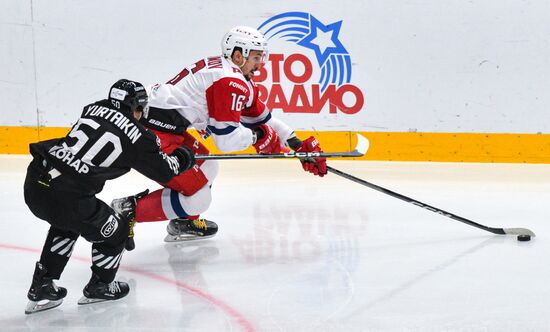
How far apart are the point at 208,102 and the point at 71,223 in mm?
1089

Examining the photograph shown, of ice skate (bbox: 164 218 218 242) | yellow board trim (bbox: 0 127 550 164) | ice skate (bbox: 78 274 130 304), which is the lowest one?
ice skate (bbox: 78 274 130 304)

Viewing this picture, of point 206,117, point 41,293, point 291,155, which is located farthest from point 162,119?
point 41,293

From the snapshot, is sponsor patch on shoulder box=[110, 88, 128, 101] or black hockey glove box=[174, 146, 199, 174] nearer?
sponsor patch on shoulder box=[110, 88, 128, 101]

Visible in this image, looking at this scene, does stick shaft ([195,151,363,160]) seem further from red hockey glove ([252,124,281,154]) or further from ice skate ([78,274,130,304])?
ice skate ([78,274,130,304])

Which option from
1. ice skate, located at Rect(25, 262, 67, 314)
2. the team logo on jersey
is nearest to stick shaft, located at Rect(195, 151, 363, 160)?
ice skate, located at Rect(25, 262, 67, 314)

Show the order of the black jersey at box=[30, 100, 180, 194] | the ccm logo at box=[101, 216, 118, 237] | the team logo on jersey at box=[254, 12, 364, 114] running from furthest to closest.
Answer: the team logo on jersey at box=[254, 12, 364, 114]
the ccm logo at box=[101, 216, 118, 237]
the black jersey at box=[30, 100, 180, 194]

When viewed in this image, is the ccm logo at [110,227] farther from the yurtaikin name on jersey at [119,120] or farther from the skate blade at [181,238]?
the skate blade at [181,238]

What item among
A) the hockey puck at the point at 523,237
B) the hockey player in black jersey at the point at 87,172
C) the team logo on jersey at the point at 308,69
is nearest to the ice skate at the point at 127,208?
the hockey player in black jersey at the point at 87,172

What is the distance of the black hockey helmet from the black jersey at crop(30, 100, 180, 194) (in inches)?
1.0

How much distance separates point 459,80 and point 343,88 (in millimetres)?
804

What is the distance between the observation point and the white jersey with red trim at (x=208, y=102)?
3.74 meters

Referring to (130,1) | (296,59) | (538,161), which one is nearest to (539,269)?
(538,161)

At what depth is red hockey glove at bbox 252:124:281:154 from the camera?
397 cm

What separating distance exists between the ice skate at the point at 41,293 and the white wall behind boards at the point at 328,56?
3.44m
